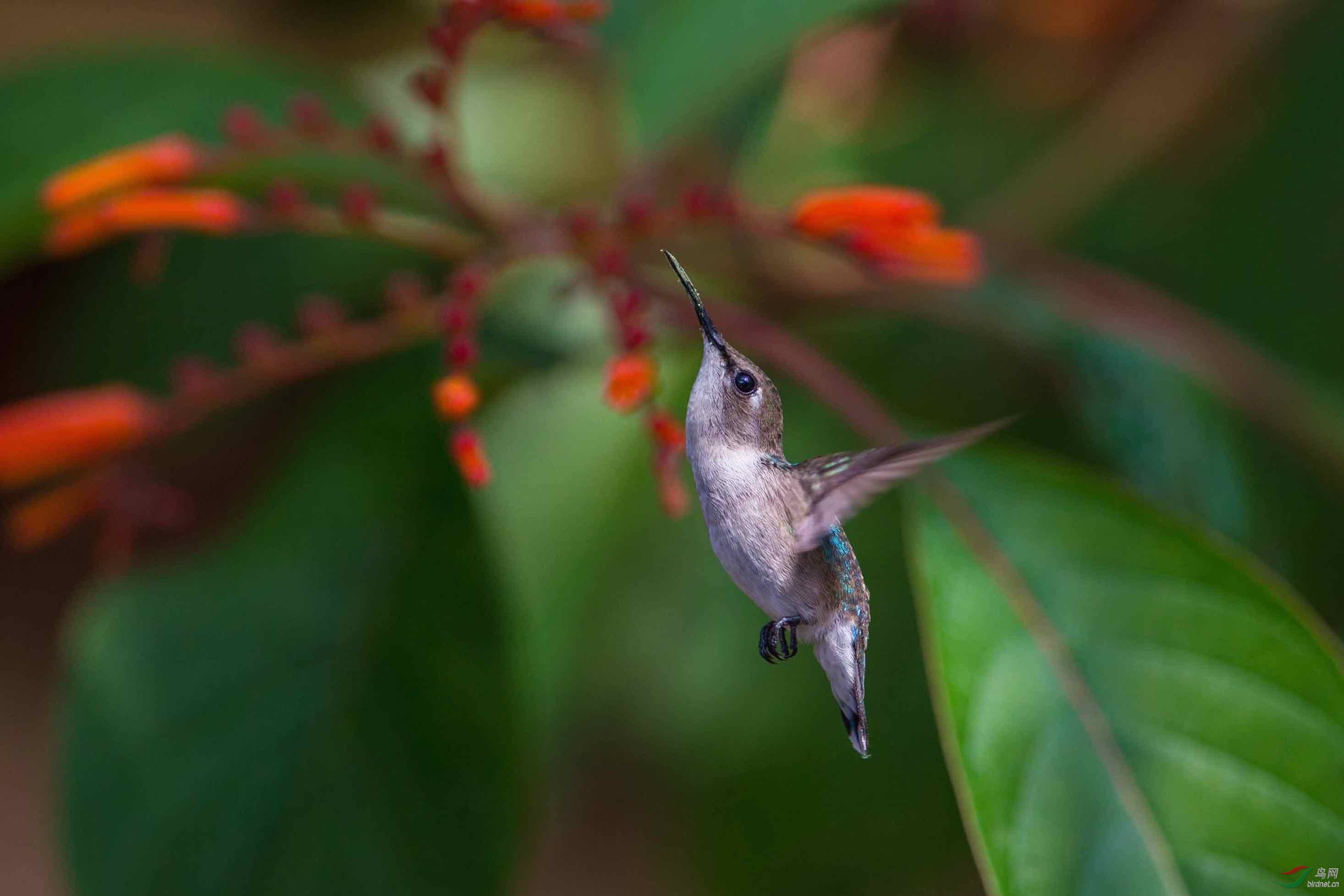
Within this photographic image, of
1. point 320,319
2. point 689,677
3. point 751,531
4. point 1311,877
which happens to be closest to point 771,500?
point 751,531

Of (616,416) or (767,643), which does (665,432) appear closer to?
(767,643)

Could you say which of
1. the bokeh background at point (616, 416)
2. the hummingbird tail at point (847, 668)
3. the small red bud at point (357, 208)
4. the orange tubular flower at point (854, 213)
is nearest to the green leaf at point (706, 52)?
the bokeh background at point (616, 416)

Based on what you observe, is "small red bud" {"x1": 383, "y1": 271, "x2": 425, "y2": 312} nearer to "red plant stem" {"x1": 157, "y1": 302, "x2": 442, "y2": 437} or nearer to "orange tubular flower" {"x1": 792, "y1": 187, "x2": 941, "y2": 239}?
"red plant stem" {"x1": 157, "y1": 302, "x2": 442, "y2": 437}

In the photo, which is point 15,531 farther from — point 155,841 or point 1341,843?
point 1341,843

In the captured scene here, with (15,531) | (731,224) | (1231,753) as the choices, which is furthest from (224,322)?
(1231,753)

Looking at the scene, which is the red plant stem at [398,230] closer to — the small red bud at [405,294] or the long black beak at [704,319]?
the small red bud at [405,294]

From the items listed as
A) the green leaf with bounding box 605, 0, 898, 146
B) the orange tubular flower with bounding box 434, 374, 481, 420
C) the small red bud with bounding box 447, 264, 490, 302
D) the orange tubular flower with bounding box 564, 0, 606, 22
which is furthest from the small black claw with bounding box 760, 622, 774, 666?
the green leaf with bounding box 605, 0, 898, 146

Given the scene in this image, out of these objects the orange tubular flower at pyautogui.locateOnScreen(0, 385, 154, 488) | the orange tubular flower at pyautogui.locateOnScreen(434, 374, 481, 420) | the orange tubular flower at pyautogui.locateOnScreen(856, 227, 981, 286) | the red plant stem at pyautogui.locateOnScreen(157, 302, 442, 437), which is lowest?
the orange tubular flower at pyautogui.locateOnScreen(0, 385, 154, 488)
